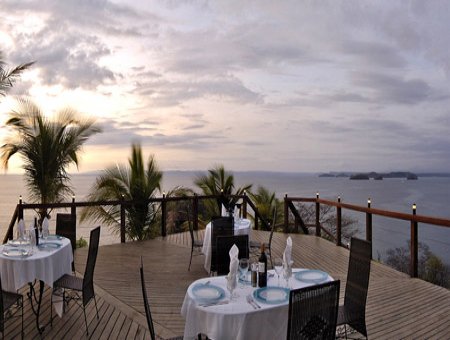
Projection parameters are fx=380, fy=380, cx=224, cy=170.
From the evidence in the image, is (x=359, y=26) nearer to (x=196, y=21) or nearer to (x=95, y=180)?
(x=196, y=21)

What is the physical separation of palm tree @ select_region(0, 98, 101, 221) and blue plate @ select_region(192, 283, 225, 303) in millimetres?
6675

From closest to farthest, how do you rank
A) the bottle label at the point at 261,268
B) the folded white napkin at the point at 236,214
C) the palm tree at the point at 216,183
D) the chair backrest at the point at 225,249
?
1. the bottle label at the point at 261,268
2. the chair backrest at the point at 225,249
3. the folded white napkin at the point at 236,214
4. the palm tree at the point at 216,183

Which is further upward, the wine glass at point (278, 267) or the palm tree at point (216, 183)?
the palm tree at point (216, 183)

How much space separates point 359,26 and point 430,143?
896 cm

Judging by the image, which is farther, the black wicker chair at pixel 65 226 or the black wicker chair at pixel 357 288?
the black wicker chair at pixel 65 226

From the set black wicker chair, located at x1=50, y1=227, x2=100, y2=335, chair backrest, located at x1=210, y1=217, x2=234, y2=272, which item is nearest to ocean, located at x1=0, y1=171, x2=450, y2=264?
black wicker chair, located at x1=50, y1=227, x2=100, y2=335

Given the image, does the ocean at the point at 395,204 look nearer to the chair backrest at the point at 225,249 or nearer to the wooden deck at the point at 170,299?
the wooden deck at the point at 170,299

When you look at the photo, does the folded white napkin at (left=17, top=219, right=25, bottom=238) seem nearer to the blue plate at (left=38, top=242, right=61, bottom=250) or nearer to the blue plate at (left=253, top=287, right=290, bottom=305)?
the blue plate at (left=38, top=242, right=61, bottom=250)

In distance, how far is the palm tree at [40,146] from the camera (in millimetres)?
8328

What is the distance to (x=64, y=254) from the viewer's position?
449cm

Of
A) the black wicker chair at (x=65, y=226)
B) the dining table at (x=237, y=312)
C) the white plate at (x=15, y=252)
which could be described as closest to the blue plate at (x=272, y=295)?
the dining table at (x=237, y=312)

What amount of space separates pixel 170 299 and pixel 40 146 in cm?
535

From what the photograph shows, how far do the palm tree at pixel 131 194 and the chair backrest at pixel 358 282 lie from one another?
249 inches

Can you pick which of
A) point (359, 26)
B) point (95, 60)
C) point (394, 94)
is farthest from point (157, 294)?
point (394, 94)
